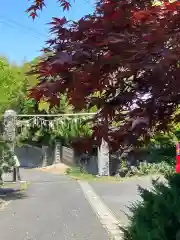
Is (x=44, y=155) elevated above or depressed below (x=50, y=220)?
above

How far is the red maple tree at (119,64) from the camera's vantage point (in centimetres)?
264

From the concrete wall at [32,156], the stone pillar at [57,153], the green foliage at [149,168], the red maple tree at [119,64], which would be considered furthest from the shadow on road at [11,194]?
the concrete wall at [32,156]

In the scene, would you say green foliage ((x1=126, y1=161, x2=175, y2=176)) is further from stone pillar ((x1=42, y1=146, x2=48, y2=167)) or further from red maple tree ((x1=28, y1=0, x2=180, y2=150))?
red maple tree ((x1=28, y1=0, x2=180, y2=150))

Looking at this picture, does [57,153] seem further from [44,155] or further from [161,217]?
[161,217]

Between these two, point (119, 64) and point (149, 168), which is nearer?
point (119, 64)

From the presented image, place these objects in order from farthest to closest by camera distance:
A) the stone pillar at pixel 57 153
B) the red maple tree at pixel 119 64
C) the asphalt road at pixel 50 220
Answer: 1. the stone pillar at pixel 57 153
2. the asphalt road at pixel 50 220
3. the red maple tree at pixel 119 64

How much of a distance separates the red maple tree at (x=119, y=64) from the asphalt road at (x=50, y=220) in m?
5.14

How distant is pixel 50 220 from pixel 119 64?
A: 769cm

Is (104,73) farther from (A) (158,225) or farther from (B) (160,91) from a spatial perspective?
(A) (158,225)

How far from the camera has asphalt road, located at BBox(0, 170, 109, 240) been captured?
8375 mm

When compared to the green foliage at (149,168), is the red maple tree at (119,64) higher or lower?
higher

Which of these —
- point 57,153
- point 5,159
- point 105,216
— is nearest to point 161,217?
point 105,216

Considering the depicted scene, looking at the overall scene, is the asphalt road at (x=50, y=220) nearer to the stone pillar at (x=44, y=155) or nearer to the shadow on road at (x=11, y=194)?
the shadow on road at (x=11, y=194)

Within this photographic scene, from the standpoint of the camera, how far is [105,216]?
10500 millimetres
